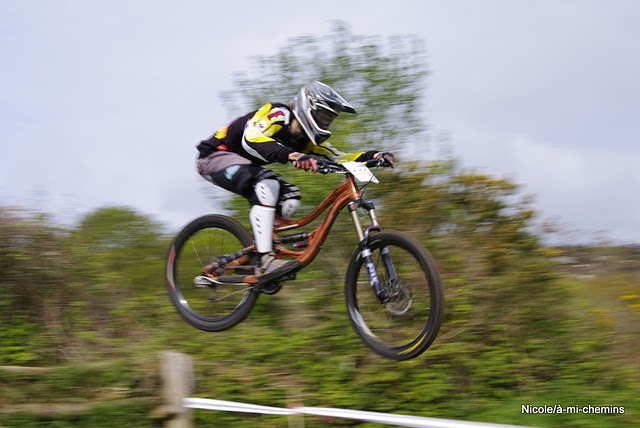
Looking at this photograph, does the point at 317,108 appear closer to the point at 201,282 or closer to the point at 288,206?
the point at 288,206

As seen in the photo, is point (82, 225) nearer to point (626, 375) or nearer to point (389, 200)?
point (389, 200)

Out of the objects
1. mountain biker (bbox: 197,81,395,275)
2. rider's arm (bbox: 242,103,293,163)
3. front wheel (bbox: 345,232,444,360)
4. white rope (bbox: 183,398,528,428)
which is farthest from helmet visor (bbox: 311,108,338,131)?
white rope (bbox: 183,398,528,428)

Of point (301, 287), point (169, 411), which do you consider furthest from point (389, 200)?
point (169, 411)

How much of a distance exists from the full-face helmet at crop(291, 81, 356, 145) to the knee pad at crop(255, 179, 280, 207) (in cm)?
50

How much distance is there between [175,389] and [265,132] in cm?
214

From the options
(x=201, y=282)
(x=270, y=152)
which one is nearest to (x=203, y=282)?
(x=201, y=282)

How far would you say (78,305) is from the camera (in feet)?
24.8

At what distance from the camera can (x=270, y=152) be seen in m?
5.75

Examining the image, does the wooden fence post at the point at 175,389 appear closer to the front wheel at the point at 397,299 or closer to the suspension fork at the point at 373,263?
the front wheel at the point at 397,299

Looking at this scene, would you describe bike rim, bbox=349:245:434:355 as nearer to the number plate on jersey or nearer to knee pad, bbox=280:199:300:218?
the number plate on jersey

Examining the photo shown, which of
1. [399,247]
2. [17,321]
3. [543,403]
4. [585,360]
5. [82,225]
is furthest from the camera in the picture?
[82,225]

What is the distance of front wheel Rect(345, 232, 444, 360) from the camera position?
16.3 ft

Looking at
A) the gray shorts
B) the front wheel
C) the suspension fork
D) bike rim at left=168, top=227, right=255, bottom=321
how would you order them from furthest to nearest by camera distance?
bike rim at left=168, top=227, right=255, bottom=321, the gray shorts, the suspension fork, the front wheel

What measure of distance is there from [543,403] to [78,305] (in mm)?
4662
